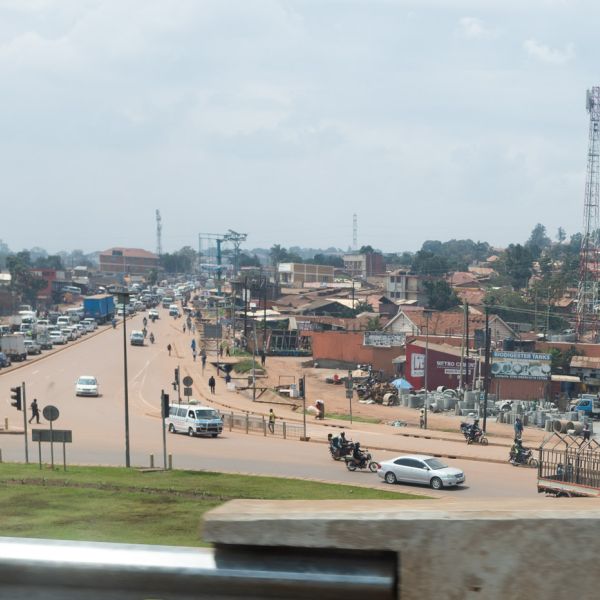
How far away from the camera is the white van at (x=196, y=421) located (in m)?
31.1

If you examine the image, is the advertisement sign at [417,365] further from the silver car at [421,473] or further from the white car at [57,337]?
the white car at [57,337]

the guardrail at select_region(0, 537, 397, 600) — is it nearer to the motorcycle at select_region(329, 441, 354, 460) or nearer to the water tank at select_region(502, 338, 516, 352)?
the motorcycle at select_region(329, 441, 354, 460)

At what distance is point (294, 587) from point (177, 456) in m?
25.3

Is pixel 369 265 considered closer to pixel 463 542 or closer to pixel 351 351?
pixel 351 351

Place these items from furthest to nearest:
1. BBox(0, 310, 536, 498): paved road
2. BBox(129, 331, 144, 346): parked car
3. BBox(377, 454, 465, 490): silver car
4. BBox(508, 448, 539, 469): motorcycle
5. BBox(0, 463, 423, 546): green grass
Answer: BBox(129, 331, 144, 346): parked car, BBox(508, 448, 539, 469): motorcycle, BBox(0, 310, 536, 498): paved road, BBox(377, 454, 465, 490): silver car, BBox(0, 463, 423, 546): green grass

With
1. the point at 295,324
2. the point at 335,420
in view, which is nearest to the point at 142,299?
the point at 295,324

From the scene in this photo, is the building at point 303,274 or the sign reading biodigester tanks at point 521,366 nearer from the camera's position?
the sign reading biodigester tanks at point 521,366

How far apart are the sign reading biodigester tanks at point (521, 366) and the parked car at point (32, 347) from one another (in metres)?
31.8

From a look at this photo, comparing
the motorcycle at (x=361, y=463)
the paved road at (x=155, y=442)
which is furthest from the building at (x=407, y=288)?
the motorcycle at (x=361, y=463)

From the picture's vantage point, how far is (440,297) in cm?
10625

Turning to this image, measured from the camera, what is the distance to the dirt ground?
37.8 meters

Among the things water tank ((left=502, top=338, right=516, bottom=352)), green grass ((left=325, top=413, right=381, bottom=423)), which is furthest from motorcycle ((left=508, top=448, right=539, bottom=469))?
water tank ((left=502, top=338, right=516, bottom=352))

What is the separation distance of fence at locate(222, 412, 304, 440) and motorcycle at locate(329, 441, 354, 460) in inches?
237

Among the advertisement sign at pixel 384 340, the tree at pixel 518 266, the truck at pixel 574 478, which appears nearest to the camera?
the truck at pixel 574 478
